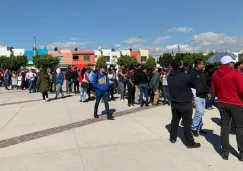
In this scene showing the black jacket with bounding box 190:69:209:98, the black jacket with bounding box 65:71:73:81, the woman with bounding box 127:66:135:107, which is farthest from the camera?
the black jacket with bounding box 65:71:73:81

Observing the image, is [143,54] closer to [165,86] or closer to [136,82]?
[165,86]

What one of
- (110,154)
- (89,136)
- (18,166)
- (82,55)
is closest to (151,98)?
(89,136)

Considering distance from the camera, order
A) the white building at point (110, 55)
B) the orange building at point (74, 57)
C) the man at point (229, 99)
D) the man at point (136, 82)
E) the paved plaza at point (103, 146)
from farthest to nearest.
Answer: the white building at point (110, 55), the orange building at point (74, 57), the man at point (136, 82), the man at point (229, 99), the paved plaza at point (103, 146)

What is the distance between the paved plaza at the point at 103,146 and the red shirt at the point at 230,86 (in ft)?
3.29

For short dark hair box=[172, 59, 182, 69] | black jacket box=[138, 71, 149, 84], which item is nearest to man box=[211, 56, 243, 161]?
short dark hair box=[172, 59, 182, 69]

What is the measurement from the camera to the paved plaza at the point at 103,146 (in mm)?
4289

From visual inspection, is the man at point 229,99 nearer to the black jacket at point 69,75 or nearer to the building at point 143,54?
the black jacket at point 69,75


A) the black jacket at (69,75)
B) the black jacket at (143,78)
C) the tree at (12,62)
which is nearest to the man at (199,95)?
the black jacket at (143,78)

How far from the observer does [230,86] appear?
Answer: 175 inches

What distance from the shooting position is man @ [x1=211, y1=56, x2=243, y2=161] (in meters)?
4.39

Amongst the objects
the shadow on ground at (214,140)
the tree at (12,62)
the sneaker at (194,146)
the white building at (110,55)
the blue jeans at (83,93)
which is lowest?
the shadow on ground at (214,140)

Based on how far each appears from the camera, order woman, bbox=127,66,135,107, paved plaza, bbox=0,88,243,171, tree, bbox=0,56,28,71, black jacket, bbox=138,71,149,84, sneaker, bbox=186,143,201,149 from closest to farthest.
Result: paved plaza, bbox=0,88,243,171, sneaker, bbox=186,143,201,149, black jacket, bbox=138,71,149,84, woman, bbox=127,66,135,107, tree, bbox=0,56,28,71

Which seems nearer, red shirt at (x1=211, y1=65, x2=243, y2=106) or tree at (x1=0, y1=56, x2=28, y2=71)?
red shirt at (x1=211, y1=65, x2=243, y2=106)

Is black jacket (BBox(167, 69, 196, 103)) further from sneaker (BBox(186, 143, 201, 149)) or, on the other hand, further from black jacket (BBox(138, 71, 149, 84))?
black jacket (BBox(138, 71, 149, 84))
